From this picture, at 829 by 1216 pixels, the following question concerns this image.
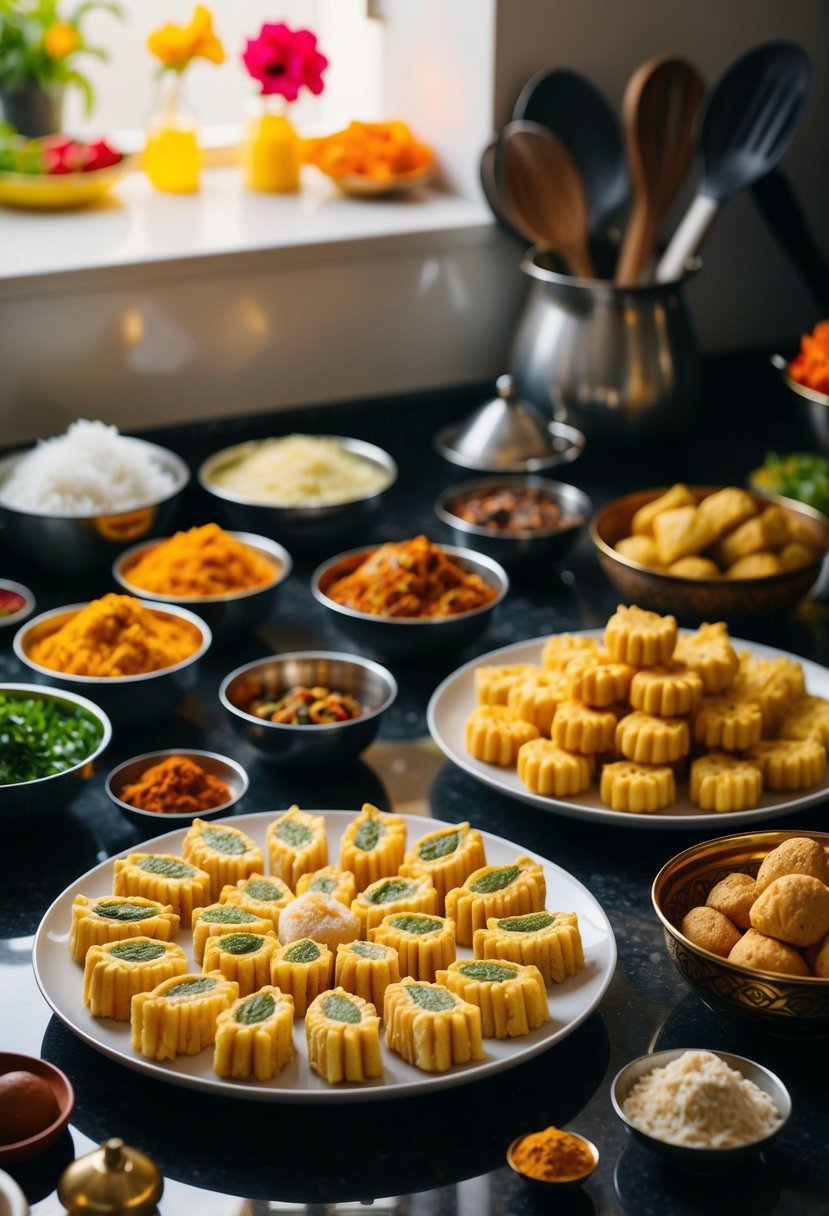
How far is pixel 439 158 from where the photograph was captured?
2.98 meters

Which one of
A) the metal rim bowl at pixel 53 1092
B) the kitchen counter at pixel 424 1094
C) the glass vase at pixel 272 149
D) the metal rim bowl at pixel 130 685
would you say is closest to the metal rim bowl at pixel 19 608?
the kitchen counter at pixel 424 1094

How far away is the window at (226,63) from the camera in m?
3.09

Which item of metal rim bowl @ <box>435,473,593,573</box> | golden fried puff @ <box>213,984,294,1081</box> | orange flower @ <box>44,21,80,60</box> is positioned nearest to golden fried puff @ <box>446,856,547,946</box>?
golden fried puff @ <box>213,984,294,1081</box>

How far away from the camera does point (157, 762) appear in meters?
1.83

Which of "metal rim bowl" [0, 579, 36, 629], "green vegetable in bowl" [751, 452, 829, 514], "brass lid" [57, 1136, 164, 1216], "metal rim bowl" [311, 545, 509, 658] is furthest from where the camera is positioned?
"green vegetable in bowl" [751, 452, 829, 514]

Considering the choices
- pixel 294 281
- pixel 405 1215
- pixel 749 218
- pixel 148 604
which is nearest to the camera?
pixel 405 1215

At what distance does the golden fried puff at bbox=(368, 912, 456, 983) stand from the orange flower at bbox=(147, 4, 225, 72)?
185cm

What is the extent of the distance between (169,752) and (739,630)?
0.81 metres

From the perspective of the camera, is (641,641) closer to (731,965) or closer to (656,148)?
(731,965)

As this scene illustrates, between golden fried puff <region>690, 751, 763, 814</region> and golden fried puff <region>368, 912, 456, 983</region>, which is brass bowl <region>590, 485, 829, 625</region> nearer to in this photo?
golden fried puff <region>690, 751, 763, 814</region>

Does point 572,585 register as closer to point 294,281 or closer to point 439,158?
point 294,281

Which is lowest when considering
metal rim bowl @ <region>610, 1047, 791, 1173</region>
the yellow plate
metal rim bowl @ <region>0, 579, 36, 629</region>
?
metal rim bowl @ <region>0, 579, 36, 629</region>

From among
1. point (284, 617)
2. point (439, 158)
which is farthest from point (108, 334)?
point (439, 158)

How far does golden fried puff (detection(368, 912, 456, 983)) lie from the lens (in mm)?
1480
